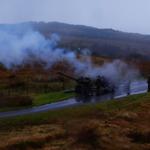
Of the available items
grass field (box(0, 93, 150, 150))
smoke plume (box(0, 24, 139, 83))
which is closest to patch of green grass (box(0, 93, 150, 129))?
grass field (box(0, 93, 150, 150))

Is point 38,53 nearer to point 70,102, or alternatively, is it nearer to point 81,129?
point 70,102

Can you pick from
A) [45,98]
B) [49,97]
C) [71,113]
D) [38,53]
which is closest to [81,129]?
[71,113]

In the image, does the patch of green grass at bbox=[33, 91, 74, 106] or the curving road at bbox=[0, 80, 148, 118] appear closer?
the curving road at bbox=[0, 80, 148, 118]

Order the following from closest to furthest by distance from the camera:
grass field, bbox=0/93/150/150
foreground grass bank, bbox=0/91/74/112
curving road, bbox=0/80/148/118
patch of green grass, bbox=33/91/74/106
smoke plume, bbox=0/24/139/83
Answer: grass field, bbox=0/93/150/150, curving road, bbox=0/80/148/118, foreground grass bank, bbox=0/91/74/112, patch of green grass, bbox=33/91/74/106, smoke plume, bbox=0/24/139/83

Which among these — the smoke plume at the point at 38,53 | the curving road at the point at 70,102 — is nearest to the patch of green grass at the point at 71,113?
the curving road at the point at 70,102

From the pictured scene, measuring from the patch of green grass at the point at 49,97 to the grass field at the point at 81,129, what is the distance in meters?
9.16

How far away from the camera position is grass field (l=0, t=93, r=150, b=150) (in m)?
35.1

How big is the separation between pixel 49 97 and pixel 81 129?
69.0ft

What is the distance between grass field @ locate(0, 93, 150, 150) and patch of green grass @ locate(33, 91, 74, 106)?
9.16 m

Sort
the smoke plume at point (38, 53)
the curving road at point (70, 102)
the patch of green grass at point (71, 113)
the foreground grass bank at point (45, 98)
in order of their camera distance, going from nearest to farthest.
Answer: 1. the patch of green grass at point (71, 113)
2. the curving road at point (70, 102)
3. the foreground grass bank at point (45, 98)
4. the smoke plume at point (38, 53)

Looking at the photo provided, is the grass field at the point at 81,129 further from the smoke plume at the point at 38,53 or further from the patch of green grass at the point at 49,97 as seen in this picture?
the smoke plume at the point at 38,53

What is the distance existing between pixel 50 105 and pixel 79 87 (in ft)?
40.8

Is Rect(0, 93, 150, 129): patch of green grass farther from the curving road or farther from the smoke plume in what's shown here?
the smoke plume

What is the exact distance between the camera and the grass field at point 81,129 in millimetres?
35094
